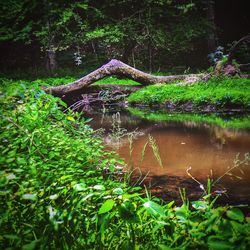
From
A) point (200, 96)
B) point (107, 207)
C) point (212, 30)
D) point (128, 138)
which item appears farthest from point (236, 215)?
point (212, 30)

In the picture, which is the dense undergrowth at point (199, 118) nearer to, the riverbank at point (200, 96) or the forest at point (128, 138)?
the forest at point (128, 138)

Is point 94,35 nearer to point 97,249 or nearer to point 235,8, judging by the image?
point 235,8

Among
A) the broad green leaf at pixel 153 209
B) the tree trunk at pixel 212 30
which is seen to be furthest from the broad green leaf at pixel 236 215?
the tree trunk at pixel 212 30

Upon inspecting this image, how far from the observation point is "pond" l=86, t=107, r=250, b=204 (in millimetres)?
3727

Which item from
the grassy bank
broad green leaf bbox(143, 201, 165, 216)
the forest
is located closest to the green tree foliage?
the forest

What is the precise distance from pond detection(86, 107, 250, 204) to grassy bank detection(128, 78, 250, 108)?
4.17 feet

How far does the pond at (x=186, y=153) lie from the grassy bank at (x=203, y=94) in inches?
50.0

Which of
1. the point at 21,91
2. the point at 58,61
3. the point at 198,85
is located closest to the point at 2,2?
the point at 58,61

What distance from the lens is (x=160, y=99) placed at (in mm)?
10633

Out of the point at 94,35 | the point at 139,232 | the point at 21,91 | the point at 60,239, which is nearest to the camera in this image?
the point at 60,239

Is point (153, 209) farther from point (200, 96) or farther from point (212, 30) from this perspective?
point (212, 30)

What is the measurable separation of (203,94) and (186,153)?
16.4 ft

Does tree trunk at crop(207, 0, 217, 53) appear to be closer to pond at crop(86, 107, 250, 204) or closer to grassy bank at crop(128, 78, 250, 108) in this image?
grassy bank at crop(128, 78, 250, 108)

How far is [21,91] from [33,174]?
4.17 feet
